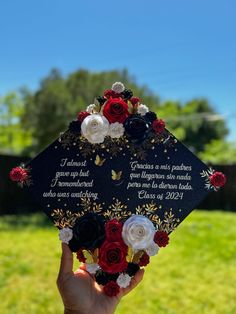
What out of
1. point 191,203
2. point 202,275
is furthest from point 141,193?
point 202,275

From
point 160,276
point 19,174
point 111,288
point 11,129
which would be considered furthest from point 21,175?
point 11,129

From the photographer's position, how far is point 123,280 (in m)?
1.85

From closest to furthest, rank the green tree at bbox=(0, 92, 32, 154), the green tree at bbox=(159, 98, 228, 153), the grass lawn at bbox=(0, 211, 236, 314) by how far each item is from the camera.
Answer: the grass lawn at bbox=(0, 211, 236, 314), the green tree at bbox=(0, 92, 32, 154), the green tree at bbox=(159, 98, 228, 153)

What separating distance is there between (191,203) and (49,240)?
20.6ft

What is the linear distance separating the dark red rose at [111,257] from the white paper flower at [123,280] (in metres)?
0.07

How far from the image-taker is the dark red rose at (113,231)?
5.94 feet

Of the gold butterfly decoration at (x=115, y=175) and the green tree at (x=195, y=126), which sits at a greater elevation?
the green tree at (x=195, y=126)

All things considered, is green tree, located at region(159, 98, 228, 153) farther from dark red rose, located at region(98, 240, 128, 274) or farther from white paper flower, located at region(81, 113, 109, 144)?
dark red rose, located at region(98, 240, 128, 274)

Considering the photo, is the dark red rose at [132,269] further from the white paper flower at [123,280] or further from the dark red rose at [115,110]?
the dark red rose at [115,110]

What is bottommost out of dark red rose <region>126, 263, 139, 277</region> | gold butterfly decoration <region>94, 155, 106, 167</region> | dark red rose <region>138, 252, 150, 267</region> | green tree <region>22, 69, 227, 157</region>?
dark red rose <region>126, 263, 139, 277</region>

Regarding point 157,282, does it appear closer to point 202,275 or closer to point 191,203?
point 202,275

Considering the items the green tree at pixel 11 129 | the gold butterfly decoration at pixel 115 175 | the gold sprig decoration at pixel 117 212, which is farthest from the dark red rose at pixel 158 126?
the green tree at pixel 11 129

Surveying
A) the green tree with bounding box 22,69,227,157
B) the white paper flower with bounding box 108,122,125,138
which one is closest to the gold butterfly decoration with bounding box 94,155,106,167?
the white paper flower with bounding box 108,122,125,138

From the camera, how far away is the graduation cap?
1.82m
